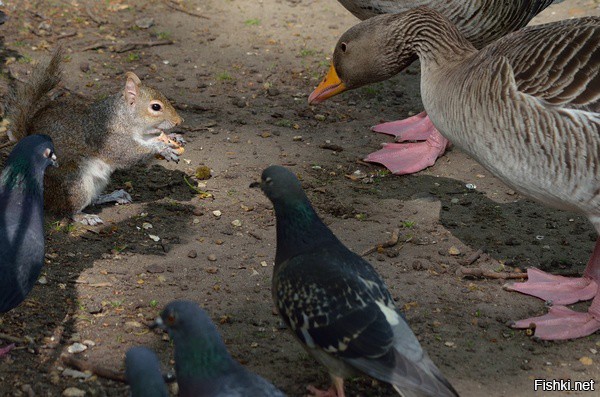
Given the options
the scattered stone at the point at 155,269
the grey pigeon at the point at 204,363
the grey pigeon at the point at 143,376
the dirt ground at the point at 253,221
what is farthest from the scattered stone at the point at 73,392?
the scattered stone at the point at 155,269

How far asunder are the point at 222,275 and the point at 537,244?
95.7 inches

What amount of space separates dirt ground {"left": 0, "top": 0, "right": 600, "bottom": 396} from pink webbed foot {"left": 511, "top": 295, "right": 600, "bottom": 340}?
7cm

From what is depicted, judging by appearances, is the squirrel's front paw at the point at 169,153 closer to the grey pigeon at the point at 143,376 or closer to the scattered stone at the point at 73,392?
the scattered stone at the point at 73,392

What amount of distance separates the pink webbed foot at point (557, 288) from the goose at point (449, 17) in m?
1.88

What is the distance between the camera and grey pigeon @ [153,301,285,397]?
152 inches

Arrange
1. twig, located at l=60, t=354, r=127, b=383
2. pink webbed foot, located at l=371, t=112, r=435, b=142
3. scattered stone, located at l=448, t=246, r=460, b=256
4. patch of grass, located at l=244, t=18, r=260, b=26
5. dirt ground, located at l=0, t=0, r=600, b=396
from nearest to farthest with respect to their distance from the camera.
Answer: twig, located at l=60, t=354, r=127, b=383
dirt ground, located at l=0, t=0, r=600, b=396
scattered stone, located at l=448, t=246, r=460, b=256
pink webbed foot, located at l=371, t=112, r=435, b=142
patch of grass, located at l=244, t=18, r=260, b=26

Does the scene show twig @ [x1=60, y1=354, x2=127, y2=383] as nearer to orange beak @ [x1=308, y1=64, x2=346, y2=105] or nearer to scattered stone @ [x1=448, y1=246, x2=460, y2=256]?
scattered stone @ [x1=448, y1=246, x2=460, y2=256]

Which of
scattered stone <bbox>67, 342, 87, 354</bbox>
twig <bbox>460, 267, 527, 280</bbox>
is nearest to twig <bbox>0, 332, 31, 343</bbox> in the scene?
scattered stone <bbox>67, 342, 87, 354</bbox>

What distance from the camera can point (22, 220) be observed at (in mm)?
4938

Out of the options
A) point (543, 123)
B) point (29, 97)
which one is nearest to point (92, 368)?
point (29, 97)

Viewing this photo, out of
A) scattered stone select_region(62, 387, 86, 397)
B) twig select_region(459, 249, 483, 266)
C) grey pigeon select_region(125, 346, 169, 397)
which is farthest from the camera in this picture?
twig select_region(459, 249, 483, 266)

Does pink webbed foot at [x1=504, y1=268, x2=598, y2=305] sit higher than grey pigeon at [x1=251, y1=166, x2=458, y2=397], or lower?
lower

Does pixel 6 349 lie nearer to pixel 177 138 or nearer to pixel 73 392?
pixel 73 392

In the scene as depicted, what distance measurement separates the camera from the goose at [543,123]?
5.42 m
